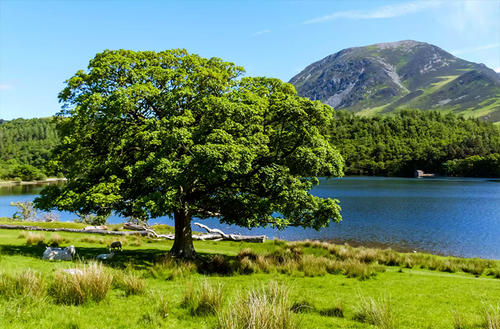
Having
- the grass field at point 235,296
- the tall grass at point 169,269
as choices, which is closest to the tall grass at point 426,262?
the grass field at point 235,296

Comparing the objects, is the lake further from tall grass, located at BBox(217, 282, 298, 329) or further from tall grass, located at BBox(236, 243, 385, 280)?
tall grass, located at BBox(217, 282, 298, 329)

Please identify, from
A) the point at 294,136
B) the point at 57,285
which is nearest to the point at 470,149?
the point at 294,136

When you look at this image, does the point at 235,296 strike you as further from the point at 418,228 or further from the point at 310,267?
the point at 418,228

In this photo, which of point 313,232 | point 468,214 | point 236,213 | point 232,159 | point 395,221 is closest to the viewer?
point 232,159

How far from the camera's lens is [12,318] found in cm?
819

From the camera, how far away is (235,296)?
905 centimetres

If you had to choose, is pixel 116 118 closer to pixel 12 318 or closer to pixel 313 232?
pixel 12 318

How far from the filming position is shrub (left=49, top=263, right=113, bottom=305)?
9.67 m

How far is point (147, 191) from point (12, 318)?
947cm

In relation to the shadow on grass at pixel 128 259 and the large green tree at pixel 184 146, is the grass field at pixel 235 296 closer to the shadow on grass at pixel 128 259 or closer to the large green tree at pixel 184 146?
the shadow on grass at pixel 128 259

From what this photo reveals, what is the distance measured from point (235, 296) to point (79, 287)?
4737mm

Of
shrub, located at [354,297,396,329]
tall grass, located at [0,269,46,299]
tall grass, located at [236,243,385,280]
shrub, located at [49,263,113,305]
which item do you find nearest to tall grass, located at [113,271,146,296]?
shrub, located at [49,263,113,305]

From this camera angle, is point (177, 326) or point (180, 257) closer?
point (177, 326)

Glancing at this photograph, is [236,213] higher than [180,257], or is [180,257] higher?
[236,213]
